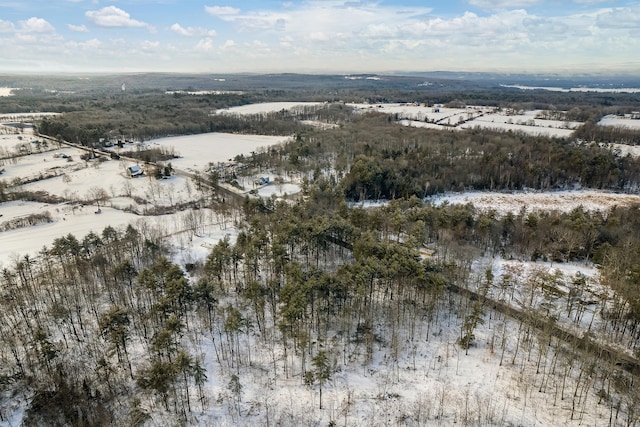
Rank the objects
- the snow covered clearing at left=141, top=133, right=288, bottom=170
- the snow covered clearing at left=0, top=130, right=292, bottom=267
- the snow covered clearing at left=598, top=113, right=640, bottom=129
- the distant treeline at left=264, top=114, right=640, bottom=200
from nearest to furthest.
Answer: the snow covered clearing at left=0, top=130, right=292, bottom=267 → the distant treeline at left=264, top=114, right=640, bottom=200 → the snow covered clearing at left=141, top=133, right=288, bottom=170 → the snow covered clearing at left=598, top=113, right=640, bottom=129

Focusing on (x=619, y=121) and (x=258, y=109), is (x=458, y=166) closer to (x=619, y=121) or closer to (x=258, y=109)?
(x=619, y=121)

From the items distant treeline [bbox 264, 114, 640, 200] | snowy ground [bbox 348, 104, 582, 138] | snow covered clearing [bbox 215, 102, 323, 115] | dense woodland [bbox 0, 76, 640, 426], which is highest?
snow covered clearing [bbox 215, 102, 323, 115]

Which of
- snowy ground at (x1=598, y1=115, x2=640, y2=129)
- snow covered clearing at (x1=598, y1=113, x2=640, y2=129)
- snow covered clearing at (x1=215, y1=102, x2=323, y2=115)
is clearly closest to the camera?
snowy ground at (x1=598, y1=115, x2=640, y2=129)

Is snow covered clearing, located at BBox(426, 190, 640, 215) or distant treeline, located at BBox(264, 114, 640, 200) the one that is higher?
distant treeline, located at BBox(264, 114, 640, 200)

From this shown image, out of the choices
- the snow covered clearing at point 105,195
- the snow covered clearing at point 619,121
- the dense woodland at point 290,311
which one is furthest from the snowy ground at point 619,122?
the snow covered clearing at point 105,195

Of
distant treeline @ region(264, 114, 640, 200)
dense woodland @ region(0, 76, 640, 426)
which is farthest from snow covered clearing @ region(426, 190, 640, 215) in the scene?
dense woodland @ region(0, 76, 640, 426)

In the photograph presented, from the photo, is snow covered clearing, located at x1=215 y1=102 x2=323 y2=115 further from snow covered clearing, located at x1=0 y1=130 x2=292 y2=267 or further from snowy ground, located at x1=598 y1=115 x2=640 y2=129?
snowy ground, located at x1=598 y1=115 x2=640 y2=129

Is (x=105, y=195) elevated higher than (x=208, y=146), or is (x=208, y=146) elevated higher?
(x=208, y=146)

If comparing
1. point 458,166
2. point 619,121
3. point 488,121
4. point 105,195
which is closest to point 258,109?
point 488,121

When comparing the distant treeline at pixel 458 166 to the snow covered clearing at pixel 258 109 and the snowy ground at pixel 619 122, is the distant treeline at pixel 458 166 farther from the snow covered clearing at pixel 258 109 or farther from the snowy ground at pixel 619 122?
the snow covered clearing at pixel 258 109
